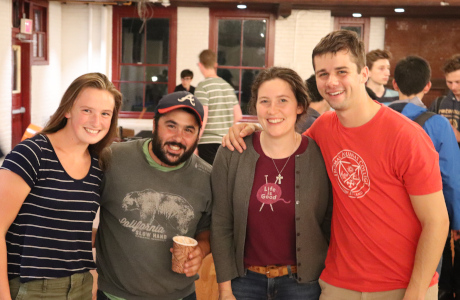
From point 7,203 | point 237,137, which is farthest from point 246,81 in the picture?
point 7,203

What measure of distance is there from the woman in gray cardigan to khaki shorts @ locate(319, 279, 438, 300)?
0.07 meters

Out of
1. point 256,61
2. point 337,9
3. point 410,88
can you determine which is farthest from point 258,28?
point 410,88

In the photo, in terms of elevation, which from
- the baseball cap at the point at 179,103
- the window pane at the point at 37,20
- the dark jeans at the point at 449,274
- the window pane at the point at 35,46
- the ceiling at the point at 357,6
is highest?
the ceiling at the point at 357,6

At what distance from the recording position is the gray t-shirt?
7.30 ft

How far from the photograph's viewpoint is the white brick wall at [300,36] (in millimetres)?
9312

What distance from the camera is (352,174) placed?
214 centimetres

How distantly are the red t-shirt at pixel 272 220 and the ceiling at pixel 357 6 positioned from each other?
272 inches

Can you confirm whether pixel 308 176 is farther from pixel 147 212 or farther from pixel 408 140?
pixel 147 212

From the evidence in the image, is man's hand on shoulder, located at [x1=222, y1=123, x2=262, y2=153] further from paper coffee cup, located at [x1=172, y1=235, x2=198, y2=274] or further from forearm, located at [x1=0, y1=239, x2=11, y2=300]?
forearm, located at [x1=0, y1=239, x2=11, y2=300]

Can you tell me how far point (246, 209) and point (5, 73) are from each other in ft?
20.9

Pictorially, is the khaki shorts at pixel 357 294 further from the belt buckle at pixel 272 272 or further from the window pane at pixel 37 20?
the window pane at pixel 37 20

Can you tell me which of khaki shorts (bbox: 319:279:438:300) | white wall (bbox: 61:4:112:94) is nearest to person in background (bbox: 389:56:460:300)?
khaki shorts (bbox: 319:279:438:300)

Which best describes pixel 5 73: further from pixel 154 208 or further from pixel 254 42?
pixel 154 208

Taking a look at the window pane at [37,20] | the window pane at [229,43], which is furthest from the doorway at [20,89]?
the window pane at [229,43]
